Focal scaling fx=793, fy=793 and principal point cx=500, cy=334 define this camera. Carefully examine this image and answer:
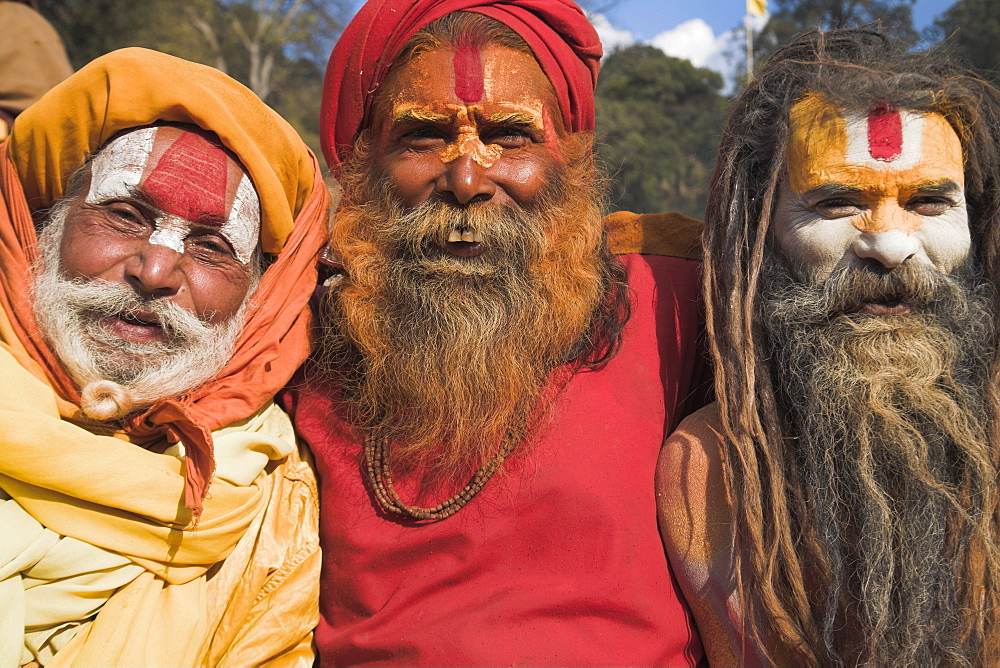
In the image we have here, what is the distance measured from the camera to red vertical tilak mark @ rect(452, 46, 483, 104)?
2.61 metres

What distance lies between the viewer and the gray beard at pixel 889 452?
6.80 ft

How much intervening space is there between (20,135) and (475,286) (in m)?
1.50

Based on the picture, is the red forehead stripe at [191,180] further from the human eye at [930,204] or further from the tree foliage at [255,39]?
the tree foliage at [255,39]

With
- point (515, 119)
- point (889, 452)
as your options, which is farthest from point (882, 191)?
point (515, 119)

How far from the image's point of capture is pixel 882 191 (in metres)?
2.21

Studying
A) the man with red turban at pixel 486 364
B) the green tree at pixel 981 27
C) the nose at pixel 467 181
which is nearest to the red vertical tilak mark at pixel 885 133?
the man with red turban at pixel 486 364

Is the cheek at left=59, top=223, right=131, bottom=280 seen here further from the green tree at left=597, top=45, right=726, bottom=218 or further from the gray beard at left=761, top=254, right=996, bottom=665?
the green tree at left=597, top=45, right=726, bottom=218

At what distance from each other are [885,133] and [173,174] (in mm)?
2093

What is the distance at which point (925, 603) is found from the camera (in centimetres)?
206

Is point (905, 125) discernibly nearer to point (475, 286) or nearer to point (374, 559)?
point (475, 286)

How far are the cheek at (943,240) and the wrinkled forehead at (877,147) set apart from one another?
117 mm

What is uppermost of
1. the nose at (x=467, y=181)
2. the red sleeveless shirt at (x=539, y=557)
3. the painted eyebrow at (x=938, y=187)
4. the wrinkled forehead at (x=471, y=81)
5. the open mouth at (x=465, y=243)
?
the wrinkled forehead at (x=471, y=81)

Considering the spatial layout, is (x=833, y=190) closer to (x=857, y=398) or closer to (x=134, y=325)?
(x=857, y=398)

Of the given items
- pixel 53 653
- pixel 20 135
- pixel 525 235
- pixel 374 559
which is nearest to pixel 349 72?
pixel 525 235
